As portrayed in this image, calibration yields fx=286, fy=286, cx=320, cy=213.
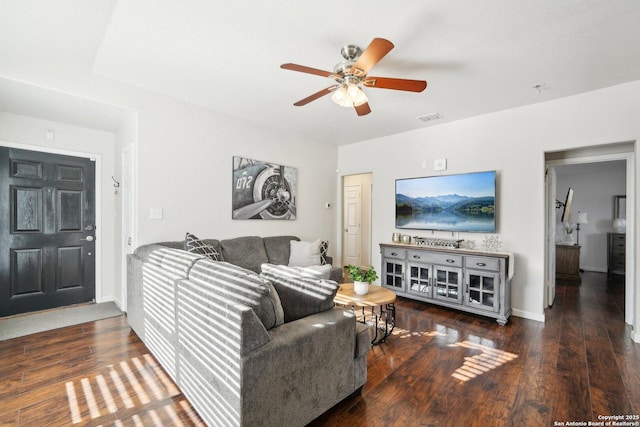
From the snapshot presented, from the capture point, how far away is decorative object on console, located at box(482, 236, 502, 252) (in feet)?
12.3

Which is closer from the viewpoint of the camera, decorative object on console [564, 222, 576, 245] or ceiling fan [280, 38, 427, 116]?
ceiling fan [280, 38, 427, 116]

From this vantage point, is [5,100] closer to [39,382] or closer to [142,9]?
[142,9]

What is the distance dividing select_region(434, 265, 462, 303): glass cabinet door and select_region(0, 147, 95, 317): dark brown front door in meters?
4.74

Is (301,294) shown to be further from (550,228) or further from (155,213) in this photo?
(550,228)

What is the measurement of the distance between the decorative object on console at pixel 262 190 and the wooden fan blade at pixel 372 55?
244 centimetres

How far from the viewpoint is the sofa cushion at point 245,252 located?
12.4ft

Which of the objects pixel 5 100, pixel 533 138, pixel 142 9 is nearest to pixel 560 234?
pixel 533 138

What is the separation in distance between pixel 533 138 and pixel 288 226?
142 inches

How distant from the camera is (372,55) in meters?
1.98

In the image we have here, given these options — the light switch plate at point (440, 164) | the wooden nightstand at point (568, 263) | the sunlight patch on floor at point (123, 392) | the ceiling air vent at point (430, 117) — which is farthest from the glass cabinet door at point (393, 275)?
the wooden nightstand at point (568, 263)

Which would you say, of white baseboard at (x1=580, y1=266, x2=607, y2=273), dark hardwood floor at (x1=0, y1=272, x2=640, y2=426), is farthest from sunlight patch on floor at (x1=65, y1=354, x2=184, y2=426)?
white baseboard at (x1=580, y1=266, x2=607, y2=273)

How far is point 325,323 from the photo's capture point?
67.7 inches

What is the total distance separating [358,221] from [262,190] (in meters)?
3.02

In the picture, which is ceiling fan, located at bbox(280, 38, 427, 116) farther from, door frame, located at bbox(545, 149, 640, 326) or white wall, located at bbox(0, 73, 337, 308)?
door frame, located at bbox(545, 149, 640, 326)
